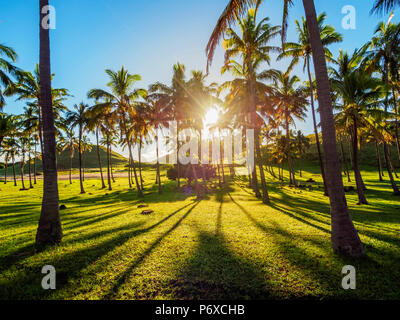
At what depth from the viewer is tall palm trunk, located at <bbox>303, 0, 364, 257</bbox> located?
4613 mm

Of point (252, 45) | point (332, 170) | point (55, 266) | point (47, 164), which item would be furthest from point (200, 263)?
point (252, 45)

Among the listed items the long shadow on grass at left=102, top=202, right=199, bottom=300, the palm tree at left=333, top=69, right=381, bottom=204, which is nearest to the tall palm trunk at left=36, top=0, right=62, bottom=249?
the long shadow on grass at left=102, top=202, right=199, bottom=300

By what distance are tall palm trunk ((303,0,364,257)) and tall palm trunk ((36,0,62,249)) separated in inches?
347

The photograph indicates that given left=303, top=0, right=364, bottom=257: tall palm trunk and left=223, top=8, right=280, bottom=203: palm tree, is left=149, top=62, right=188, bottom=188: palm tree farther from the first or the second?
left=303, top=0, right=364, bottom=257: tall palm trunk

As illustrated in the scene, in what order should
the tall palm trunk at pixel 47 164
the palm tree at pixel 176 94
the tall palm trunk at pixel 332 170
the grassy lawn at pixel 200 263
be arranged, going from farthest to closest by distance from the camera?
the palm tree at pixel 176 94 → the tall palm trunk at pixel 47 164 → the tall palm trunk at pixel 332 170 → the grassy lawn at pixel 200 263

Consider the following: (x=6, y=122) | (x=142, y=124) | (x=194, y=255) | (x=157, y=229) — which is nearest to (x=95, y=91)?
(x=142, y=124)

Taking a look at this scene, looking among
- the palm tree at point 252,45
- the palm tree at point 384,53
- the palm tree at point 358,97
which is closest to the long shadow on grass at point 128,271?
the palm tree at point 252,45

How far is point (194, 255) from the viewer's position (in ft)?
16.4

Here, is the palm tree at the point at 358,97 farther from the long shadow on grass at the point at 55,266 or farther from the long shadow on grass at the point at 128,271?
the long shadow on grass at the point at 55,266

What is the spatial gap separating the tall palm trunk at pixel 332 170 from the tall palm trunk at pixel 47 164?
8.82 m

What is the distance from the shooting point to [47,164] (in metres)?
5.65

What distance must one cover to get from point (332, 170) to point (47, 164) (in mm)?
9083

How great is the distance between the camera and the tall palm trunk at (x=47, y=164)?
5648mm
